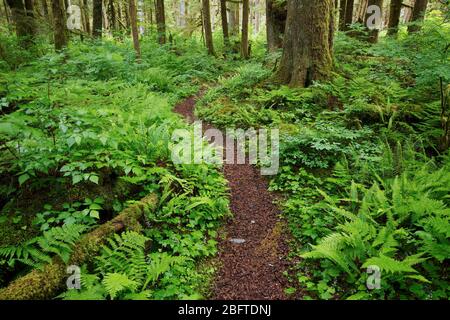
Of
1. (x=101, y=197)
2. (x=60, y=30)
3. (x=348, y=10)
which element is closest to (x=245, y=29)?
(x=348, y=10)

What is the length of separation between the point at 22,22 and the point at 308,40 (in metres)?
11.2

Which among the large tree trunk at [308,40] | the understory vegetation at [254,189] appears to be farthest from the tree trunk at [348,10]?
the understory vegetation at [254,189]

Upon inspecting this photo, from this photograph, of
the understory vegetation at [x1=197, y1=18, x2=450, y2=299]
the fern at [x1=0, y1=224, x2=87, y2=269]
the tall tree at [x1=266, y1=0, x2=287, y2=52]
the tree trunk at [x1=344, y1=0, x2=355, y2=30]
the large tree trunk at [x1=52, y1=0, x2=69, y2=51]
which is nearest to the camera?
the fern at [x1=0, y1=224, x2=87, y2=269]

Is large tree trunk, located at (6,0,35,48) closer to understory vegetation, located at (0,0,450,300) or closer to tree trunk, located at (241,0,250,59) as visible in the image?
understory vegetation, located at (0,0,450,300)

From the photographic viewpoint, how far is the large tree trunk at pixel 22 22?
37.7ft

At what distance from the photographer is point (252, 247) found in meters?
4.33

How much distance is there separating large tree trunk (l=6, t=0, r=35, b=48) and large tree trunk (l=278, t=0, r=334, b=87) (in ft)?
32.7

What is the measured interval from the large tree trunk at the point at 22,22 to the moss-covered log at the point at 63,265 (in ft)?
37.2

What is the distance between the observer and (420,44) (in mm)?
7195

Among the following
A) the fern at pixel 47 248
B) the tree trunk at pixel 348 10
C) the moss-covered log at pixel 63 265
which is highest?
the tree trunk at pixel 348 10

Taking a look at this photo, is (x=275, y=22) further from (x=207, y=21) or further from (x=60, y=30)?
(x=60, y=30)

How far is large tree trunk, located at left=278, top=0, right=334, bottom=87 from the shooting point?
27.4ft

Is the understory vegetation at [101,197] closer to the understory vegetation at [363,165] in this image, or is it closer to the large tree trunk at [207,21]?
the understory vegetation at [363,165]

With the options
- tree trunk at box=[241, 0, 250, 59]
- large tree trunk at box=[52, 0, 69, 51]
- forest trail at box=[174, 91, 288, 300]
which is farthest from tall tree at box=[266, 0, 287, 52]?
forest trail at box=[174, 91, 288, 300]
